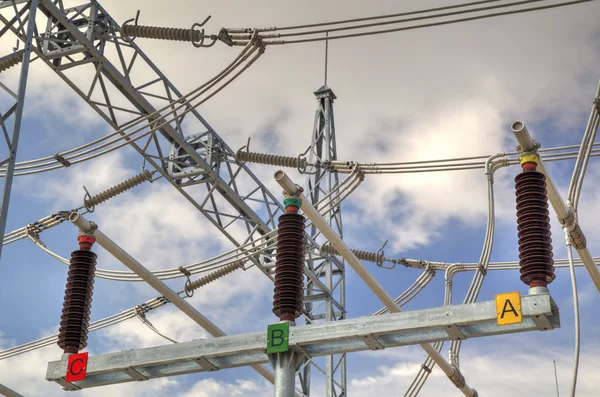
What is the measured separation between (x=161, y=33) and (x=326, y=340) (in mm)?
6434

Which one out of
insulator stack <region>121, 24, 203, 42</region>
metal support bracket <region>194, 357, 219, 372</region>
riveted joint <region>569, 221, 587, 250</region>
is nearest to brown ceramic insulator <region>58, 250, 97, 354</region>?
metal support bracket <region>194, 357, 219, 372</region>

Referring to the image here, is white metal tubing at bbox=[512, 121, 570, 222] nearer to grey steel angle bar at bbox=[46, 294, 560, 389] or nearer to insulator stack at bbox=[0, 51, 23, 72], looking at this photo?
grey steel angle bar at bbox=[46, 294, 560, 389]

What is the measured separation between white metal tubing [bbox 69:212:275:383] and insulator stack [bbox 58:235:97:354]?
0.21m

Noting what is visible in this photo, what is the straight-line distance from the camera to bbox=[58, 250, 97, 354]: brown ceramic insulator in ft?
40.9

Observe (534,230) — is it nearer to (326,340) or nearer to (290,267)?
(326,340)

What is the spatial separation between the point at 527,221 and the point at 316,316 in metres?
9.88

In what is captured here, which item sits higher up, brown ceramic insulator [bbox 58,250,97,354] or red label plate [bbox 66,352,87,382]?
brown ceramic insulator [bbox 58,250,97,354]

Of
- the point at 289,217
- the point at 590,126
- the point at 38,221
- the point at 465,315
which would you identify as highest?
the point at 38,221

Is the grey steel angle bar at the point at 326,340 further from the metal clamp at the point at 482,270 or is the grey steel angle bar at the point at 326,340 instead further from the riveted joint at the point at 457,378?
the riveted joint at the point at 457,378

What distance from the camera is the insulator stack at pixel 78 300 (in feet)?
41.0

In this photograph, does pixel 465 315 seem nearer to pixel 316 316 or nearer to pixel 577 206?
pixel 577 206

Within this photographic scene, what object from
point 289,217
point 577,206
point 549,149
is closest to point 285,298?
point 289,217

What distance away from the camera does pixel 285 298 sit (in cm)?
1120

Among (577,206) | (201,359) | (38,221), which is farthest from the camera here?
(38,221)
